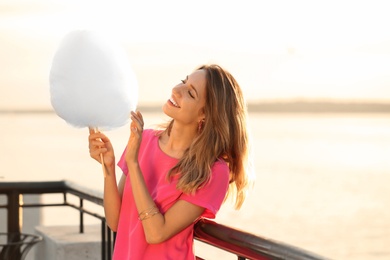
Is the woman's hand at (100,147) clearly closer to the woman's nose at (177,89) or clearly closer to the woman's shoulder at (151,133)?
the woman's shoulder at (151,133)

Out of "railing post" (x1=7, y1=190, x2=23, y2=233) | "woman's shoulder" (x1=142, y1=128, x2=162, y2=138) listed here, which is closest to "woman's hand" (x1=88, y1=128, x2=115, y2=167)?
"woman's shoulder" (x1=142, y1=128, x2=162, y2=138)

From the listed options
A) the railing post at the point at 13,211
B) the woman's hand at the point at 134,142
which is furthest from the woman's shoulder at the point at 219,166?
the railing post at the point at 13,211

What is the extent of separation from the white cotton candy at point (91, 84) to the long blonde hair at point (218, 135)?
0.29m

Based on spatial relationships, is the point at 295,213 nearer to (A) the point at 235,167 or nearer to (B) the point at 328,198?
(B) the point at 328,198

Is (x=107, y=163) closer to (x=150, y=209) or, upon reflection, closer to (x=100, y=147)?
(x=100, y=147)

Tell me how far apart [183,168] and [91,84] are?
441 millimetres

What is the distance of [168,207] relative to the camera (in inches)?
165

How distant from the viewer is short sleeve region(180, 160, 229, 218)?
13.4 ft

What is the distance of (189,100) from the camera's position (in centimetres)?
413

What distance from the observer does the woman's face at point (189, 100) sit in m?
4.13

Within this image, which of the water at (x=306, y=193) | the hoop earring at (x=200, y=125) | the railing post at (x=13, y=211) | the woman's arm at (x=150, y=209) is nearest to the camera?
the woman's arm at (x=150, y=209)

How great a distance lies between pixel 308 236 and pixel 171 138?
36.6 m

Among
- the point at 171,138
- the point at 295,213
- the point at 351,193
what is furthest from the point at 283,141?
the point at 171,138

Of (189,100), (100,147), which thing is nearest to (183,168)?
(189,100)
